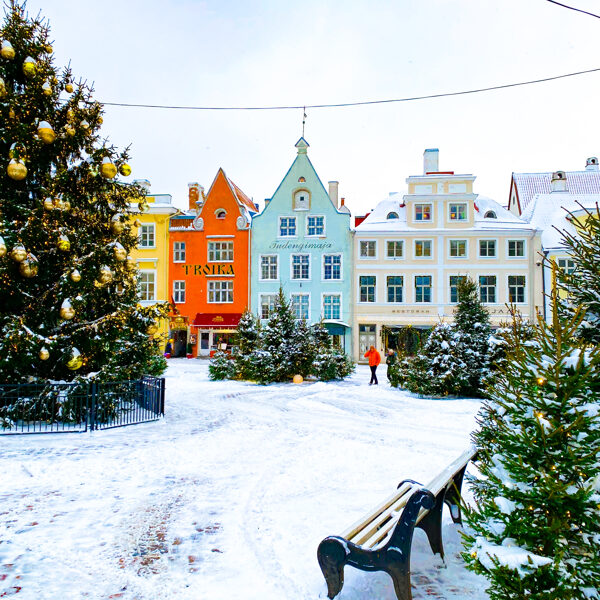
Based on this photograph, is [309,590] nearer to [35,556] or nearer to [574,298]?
[35,556]

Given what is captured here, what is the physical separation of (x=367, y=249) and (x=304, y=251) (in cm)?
449

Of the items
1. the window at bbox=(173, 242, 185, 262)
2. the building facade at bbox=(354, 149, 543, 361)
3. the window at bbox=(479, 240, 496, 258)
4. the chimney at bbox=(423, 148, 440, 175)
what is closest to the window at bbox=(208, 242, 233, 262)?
the window at bbox=(173, 242, 185, 262)

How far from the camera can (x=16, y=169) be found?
963 cm

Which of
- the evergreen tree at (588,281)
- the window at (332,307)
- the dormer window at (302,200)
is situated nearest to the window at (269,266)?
the dormer window at (302,200)

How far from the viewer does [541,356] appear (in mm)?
3266

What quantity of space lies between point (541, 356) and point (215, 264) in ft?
113

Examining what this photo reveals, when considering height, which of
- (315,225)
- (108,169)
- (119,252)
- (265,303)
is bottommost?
(265,303)

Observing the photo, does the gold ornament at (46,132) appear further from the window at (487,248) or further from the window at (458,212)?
the window at (487,248)

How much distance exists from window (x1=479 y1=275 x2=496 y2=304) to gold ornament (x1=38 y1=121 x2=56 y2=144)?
29.3m

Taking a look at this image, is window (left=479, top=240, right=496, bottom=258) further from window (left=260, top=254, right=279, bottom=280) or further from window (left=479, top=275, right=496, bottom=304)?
window (left=260, top=254, right=279, bottom=280)

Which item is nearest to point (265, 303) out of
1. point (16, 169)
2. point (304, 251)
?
point (304, 251)

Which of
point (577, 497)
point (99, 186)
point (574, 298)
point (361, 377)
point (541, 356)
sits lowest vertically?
point (361, 377)

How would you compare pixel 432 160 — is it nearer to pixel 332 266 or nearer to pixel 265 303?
pixel 332 266

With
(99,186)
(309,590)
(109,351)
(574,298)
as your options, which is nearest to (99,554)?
(309,590)
